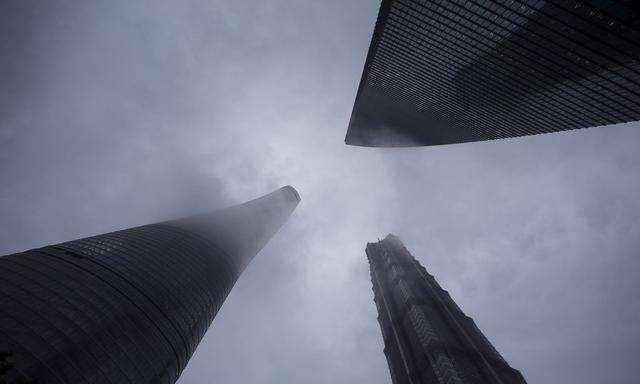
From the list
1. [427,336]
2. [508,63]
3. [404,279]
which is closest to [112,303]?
[427,336]

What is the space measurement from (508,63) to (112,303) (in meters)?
100

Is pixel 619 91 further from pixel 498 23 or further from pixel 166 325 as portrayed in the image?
pixel 166 325

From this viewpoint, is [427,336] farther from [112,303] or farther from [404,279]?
[112,303]

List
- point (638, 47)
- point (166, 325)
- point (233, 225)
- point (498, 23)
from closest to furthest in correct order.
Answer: point (638, 47) < point (498, 23) < point (166, 325) < point (233, 225)

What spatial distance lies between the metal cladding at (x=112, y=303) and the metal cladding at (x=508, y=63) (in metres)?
78.8

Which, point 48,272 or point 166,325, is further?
point 166,325

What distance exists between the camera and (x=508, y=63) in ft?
277

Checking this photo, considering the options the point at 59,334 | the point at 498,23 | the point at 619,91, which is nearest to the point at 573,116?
the point at 619,91

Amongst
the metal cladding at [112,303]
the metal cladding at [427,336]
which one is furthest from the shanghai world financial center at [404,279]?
the metal cladding at [427,336]

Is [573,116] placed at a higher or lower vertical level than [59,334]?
higher

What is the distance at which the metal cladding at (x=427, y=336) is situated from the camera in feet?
295

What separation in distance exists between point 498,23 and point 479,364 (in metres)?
80.0

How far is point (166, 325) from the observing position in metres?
85.2

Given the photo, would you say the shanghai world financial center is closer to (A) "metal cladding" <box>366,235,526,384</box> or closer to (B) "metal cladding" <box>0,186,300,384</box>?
(B) "metal cladding" <box>0,186,300,384</box>
